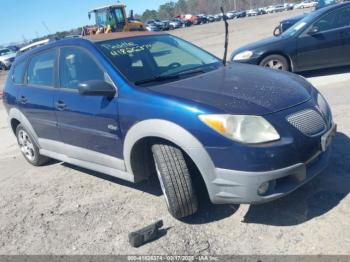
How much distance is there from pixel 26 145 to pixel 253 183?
3.93 meters

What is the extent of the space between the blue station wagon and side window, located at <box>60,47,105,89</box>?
1cm

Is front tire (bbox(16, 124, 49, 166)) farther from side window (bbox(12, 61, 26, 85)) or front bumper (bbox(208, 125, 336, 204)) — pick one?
front bumper (bbox(208, 125, 336, 204))

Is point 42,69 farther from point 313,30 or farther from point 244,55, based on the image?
point 313,30

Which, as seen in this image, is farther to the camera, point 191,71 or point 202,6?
point 202,6

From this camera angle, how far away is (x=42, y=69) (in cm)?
524

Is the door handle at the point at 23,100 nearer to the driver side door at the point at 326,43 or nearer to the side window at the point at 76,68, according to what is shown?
the side window at the point at 76,68

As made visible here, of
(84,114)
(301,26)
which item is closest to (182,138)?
(84,114)

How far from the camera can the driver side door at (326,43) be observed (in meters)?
8.50

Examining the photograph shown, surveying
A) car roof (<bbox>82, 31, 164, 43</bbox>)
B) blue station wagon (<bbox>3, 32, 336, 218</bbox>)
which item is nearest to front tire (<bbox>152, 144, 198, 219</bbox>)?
blue station wagon (<bbox>3, 32, 336, 218</bbox>)

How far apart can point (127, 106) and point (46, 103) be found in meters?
1.56

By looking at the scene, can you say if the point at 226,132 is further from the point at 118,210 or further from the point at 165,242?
the point at 118,210

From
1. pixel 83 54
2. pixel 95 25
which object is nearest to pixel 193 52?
pixel 83 54

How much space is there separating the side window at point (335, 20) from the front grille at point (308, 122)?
5.83 metres

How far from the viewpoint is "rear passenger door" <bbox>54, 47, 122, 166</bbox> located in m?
4.02
